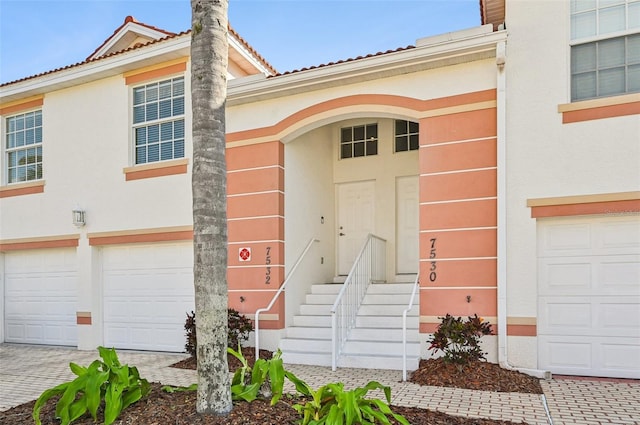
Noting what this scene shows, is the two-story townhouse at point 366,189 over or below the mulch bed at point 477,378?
over

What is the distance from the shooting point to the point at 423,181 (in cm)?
696

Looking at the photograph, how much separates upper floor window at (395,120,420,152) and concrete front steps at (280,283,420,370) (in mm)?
2874

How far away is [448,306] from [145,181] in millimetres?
5916

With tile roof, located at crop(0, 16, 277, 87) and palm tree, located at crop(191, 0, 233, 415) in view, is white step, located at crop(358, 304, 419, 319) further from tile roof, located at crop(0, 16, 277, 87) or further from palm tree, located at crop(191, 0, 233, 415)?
tile roof, located at crop(0, 16, 277, 87)

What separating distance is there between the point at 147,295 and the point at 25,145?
466cm

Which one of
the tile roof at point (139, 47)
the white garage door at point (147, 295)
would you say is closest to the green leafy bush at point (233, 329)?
the white garage door at point (147, 295)

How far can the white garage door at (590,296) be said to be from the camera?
234 inches

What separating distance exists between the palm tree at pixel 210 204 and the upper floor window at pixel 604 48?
488 cm

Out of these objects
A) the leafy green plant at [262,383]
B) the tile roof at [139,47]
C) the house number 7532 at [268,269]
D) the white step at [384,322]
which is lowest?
the white step at [384,322]

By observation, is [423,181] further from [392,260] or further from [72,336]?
[72,336]

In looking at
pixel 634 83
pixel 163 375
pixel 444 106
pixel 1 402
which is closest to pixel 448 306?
pixel 444 106

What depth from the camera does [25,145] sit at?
1041 cm

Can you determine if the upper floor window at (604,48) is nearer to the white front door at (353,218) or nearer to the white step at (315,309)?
the white front door at (353,218)

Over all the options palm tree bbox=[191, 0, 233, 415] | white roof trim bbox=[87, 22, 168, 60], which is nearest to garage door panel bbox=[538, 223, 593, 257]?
palm tree bbox=[191, 0, 233, 415]
